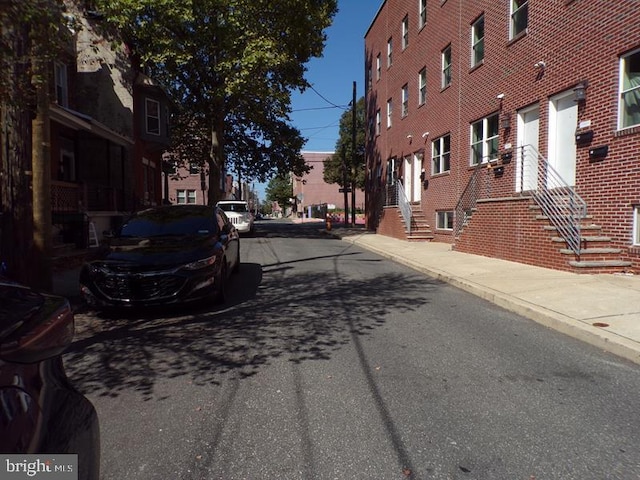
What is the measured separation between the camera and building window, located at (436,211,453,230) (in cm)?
1709

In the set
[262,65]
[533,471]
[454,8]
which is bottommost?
[533,471]

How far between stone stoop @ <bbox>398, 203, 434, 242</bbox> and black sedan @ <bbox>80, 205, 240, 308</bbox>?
11.9m

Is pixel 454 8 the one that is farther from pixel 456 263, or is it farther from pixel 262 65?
pixel 456 263

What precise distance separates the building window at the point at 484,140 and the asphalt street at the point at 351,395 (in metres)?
8.77

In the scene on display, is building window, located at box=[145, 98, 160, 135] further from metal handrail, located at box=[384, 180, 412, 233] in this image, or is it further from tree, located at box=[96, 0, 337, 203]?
metal handrail, located at box=[384, 180, 412, 233]

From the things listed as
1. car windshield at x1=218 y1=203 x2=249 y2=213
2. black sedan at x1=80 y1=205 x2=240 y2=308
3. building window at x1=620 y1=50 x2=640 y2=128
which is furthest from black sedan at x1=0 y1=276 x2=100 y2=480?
car windshield at x1=218 y1=203 x2=249 y2=213

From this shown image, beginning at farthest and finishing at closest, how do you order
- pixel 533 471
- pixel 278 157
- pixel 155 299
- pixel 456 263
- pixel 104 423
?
pixel 278 157, pixel 456 263, pixel 155 299, pixel 104 423, pixel 533 471

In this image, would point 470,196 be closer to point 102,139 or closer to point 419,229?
point 419,229

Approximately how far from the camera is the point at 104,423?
3.25m

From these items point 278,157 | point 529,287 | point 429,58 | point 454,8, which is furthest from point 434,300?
point 278,157

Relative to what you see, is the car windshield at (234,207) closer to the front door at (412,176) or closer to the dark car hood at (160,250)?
the front door at (412,176)

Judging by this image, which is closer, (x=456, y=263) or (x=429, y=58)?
(x=456, y=263)

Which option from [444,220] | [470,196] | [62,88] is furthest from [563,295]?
[62,88]

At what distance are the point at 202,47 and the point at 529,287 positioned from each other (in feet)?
59.0
